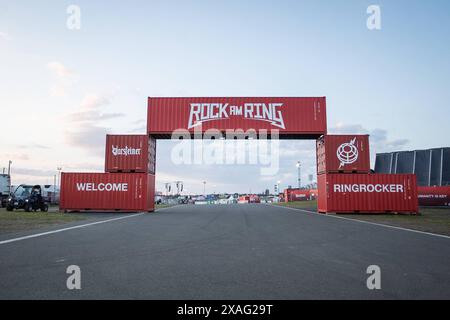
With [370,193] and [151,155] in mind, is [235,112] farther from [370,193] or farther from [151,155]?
[370,193]

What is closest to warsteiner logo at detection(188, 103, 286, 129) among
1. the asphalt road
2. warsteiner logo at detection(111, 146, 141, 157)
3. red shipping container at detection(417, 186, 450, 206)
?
warsteiner logo at detection(111, 146, 141, 157)

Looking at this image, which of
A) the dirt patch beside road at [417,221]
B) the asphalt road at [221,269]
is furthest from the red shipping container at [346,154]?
the asphalt road at [221,269]

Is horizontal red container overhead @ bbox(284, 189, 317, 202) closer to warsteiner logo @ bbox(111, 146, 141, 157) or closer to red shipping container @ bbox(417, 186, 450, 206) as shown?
red shipping container @ bbox(417, 186, 450, 206)

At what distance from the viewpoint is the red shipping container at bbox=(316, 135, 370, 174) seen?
23547 millimetres

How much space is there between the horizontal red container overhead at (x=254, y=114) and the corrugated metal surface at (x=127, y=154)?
8.83ft

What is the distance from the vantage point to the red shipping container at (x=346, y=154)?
23547mm

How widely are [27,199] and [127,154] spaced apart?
7.91m

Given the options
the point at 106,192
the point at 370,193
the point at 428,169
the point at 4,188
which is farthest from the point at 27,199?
the point at 428,169

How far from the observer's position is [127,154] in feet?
79.8

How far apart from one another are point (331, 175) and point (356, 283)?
19.5 m

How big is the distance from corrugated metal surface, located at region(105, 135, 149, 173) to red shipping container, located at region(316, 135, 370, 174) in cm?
1323
